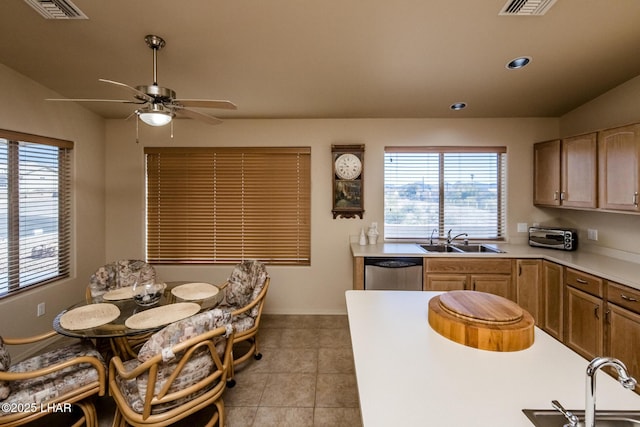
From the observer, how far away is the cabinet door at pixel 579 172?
106 inches

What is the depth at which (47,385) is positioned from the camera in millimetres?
1634

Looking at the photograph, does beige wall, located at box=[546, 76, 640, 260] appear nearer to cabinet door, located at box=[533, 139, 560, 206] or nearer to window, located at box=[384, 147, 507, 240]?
cabinet door, located at box=[533, 139, 560, 206]

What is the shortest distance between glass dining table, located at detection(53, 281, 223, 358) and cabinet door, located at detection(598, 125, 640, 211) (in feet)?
11.7

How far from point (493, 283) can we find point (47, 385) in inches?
147

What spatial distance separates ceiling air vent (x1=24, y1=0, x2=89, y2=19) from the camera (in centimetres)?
171

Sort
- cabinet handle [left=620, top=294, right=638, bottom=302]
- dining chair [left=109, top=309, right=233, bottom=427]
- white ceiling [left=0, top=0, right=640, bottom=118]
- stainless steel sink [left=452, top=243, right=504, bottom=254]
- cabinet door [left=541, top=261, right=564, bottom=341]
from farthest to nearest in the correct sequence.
Answer: stainless steel sink [left=452, top=243, right=504, bottom=254]
cabinet door [left=541, top=261, right=564, bottom=341]
cabinet handle [left=620, top=294, right=638, bottom=302]
white ceiling [left=0, top=0, right=640, bottom=118]
dining chair [left=109, top=309, right=233, bottom=427]

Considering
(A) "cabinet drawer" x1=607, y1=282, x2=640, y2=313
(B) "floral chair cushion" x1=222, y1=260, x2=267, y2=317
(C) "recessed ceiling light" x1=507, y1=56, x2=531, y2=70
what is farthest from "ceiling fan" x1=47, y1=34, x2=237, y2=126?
(A) "cabinet drawer" x1=607, y1=282, x2=640, y2=313

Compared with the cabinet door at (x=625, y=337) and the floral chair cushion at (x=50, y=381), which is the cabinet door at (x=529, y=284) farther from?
the floral chair cushion at (x=50, y=381)

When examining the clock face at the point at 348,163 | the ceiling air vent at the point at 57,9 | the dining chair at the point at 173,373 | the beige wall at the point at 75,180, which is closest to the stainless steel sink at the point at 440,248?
the clock face at the point at 348,163

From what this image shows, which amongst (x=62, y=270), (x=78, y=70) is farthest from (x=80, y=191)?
(x=78, y=70)

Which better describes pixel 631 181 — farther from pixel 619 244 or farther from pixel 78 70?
pixel 78 70

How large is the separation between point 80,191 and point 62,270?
2.98 ft

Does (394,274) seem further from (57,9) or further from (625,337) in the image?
(57,9)

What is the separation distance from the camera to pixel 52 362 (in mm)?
1804
